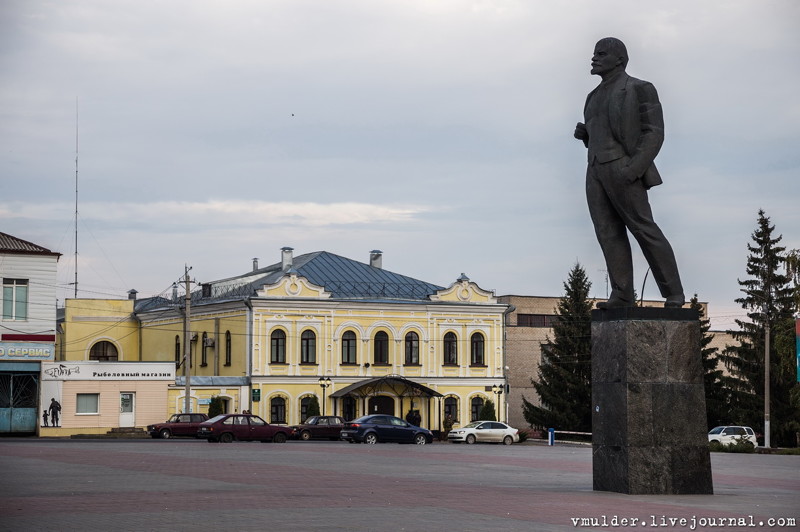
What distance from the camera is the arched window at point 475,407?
2657 inches

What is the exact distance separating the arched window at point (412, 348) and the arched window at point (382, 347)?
1.28 meters

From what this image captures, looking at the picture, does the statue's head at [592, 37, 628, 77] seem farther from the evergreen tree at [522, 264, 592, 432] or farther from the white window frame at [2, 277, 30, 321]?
the evergreen tree at [522, 264, 592, 432]

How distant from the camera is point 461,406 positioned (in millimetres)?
67125

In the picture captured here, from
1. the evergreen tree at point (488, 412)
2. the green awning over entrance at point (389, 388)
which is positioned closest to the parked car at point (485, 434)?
the green awning over entrance at point (389, 388)

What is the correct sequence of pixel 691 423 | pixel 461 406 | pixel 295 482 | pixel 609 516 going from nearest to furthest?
pixel 609 516
pixel 691 423
pixel 295 482
pixel 461 406

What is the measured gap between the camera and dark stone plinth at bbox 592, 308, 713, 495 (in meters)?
14.2

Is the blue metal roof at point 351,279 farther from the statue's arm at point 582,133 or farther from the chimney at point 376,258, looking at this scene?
the statue's arm at point 582,133

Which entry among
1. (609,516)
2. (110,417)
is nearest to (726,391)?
(110,417)

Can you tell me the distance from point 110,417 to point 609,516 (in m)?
48.1

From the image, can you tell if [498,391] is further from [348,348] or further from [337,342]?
[337,342]

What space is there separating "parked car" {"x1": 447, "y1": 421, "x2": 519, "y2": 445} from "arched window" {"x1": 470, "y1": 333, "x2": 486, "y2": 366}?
13.3 m

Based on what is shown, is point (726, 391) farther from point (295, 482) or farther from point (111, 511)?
point (111, 511)

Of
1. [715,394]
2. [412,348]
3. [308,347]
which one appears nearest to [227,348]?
[308,347]

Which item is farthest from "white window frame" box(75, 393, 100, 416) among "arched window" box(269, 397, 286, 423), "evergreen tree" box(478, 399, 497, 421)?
"evergreen tree" box(478, 399, 497, 421)
